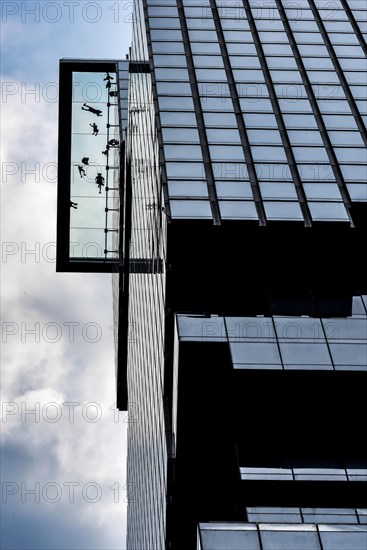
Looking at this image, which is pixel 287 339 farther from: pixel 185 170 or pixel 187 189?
pixel 185 170

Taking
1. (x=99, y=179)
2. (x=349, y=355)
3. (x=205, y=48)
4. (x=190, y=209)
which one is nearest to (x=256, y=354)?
(x=349, y=355)

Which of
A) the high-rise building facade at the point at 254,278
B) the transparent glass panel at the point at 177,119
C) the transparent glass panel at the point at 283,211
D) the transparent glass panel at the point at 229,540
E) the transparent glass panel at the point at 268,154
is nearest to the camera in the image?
the transparent glass panel at the point at 229,540

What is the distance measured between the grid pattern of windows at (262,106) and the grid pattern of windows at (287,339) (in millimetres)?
5029

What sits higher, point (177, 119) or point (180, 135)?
point (177, 119)

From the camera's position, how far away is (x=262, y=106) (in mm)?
61875

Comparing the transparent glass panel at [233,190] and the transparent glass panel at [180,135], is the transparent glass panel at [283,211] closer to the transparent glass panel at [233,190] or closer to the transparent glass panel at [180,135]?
the transparent glass panel at [233,190]

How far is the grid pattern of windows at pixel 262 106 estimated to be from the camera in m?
55.8

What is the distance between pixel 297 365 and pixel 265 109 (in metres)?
17.0

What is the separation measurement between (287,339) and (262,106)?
15606 millimetres

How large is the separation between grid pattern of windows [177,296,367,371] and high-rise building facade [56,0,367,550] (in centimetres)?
8

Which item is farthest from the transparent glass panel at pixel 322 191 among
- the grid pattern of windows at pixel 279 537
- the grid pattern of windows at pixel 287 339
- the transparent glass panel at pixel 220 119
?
the grid pattern of windows at pixel 279 537

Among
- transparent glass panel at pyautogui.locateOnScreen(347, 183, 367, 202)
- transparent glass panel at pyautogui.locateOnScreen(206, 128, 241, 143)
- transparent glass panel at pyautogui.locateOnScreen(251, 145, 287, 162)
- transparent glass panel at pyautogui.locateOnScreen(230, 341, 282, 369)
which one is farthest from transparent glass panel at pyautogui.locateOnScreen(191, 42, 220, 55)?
transparent glass panel at pyautogui.locateOnScreen(230, 341, 282, 369)

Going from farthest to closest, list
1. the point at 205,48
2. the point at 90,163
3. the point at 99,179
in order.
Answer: the point at 99,179, the point at 90,163, the point at 205,48

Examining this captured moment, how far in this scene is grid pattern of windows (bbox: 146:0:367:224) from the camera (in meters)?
55.8
